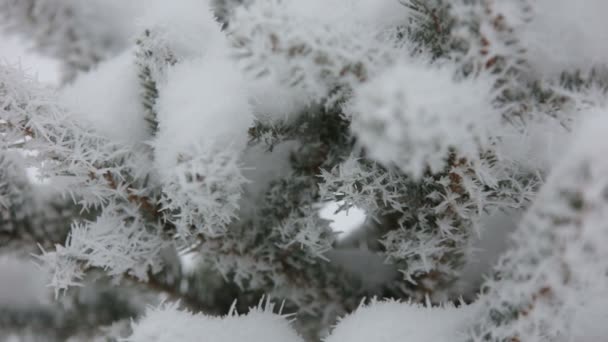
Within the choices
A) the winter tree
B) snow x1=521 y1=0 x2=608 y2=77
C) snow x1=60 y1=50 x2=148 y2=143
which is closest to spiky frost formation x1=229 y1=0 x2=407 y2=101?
the winter tree

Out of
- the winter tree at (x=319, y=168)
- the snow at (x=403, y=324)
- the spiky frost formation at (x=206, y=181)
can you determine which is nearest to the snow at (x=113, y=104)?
the winter tree at (x=319, y=168)

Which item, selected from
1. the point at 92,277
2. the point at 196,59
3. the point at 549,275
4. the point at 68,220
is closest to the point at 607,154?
the point at 549,275

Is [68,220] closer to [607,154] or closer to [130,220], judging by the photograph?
[130,220]

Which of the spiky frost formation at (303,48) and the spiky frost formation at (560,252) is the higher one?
the spiky frost formation at (303,48)

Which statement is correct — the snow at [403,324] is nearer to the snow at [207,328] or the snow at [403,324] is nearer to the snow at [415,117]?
the snow at [207,328]

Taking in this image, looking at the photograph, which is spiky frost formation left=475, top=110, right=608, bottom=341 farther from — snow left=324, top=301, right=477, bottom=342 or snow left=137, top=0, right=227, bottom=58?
snow left=137, top=0, right=227, bottom=58

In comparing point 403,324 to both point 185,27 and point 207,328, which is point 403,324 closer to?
point 207,328

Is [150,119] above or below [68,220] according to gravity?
above
